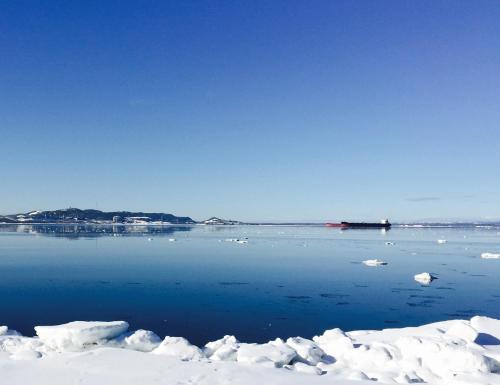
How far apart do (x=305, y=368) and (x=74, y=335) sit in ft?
17.9

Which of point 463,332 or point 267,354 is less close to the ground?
point 463,332

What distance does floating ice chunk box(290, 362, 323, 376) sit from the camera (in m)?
9.16

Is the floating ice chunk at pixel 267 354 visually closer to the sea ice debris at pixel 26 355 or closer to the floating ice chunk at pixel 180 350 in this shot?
the floating ice chunk at pixel 180 350

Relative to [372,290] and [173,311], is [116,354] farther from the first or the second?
[372,290]

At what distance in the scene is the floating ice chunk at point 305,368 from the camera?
916 cm

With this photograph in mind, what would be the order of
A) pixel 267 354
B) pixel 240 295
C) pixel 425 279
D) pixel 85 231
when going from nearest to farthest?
pixel 267 354, pixel 240 295, pixel 425 279, pixel 85 231

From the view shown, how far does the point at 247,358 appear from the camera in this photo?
9.45 metres

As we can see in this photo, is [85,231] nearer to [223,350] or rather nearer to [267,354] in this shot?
[223,350]

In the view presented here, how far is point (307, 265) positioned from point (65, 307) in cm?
1640

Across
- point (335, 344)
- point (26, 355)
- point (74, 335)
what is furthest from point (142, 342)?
point (335, 344)

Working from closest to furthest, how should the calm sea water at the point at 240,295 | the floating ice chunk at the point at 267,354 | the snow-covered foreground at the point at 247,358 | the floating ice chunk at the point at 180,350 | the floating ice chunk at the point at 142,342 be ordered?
the snow-covered foreground at the point at 247,358, the floating ice chunk at the point at 267,354, the floating ice chunk at the point at 180,350, the floating ice chunk at the point at 142,342, the calm sea water at the point at 240,295

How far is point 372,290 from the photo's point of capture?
63.8 ft

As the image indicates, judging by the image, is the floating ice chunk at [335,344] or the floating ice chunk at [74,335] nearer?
the floating ice chunk at [335,344]

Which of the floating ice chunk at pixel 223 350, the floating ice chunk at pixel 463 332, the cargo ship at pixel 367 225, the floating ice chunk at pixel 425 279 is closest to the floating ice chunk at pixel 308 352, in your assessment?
the floating ice chunk at pixel 223 350
